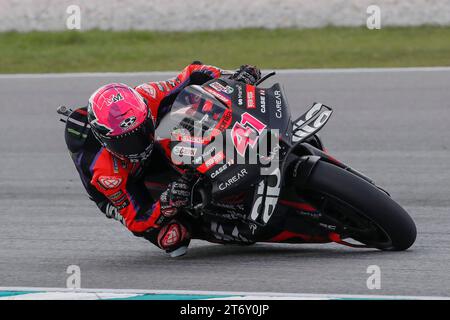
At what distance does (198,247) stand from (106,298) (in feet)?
4.60

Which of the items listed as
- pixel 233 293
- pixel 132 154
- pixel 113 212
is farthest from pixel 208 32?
pixel 233 293

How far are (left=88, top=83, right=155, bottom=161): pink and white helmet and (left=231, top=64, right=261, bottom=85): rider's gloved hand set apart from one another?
534 mm

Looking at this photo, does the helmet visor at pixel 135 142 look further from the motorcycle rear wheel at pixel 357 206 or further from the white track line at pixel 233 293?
the motorcycle rear wheel at pixel 357 206

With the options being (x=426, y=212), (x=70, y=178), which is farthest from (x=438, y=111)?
(x=70, y=178)

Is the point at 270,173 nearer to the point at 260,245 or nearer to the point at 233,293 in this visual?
the point at 233,293

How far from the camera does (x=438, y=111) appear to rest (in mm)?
9406

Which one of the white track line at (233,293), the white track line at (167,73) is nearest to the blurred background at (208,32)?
the white track line at (167,73)

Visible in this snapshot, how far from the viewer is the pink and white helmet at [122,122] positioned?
5371mm

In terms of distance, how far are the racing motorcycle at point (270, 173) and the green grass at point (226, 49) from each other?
5.88 meters

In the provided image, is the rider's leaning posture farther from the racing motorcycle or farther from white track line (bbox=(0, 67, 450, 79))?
white track line (bbox=(0, 67, 450, 79))

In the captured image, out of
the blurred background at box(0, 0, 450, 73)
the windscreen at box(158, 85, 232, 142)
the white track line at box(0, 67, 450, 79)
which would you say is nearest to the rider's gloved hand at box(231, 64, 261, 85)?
the windscreen at box(158, 85, 232, 142)

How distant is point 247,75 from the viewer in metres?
5.67

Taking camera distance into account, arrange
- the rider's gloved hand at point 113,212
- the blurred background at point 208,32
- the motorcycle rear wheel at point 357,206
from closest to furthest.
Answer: the motorcycle rear wheel at point 357,206
the rider's gloved hand at point 113,212
the blurred background at point 208,32

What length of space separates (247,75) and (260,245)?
3.89 feet
